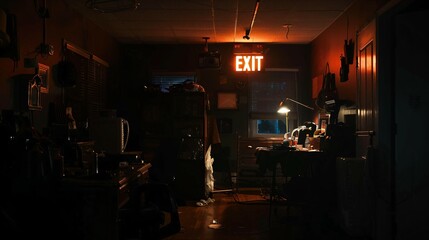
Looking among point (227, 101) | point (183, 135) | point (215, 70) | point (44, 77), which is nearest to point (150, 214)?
point (44, 77)

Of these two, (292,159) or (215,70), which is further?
(215,70)

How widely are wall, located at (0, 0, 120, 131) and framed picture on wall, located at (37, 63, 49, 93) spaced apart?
77mm

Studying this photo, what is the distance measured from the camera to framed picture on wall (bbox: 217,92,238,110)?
8688 mm

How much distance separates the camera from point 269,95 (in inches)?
348

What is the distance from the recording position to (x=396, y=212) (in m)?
4.50

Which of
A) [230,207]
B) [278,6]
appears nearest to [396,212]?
[230,207]

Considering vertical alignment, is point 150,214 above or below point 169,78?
below

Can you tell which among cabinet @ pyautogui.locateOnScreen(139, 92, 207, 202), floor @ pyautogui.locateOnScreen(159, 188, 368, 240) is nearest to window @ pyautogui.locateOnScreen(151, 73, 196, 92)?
cabinet @ pyautogui.locateOnScreen(139, 92, 207, 202)

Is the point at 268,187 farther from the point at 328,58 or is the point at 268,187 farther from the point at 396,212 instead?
the point at 396,212

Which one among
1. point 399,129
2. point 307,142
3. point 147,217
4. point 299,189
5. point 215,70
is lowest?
point 299,189

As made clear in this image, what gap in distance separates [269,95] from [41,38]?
16.4 ft

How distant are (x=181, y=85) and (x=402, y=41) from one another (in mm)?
3674

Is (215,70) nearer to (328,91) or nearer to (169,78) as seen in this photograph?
(169,78)

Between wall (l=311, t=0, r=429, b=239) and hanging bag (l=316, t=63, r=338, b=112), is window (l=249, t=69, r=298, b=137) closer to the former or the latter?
hanging bag (l=316, t=63, r=338, b=112)
